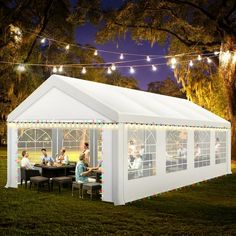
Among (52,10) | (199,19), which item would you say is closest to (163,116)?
(199,19)

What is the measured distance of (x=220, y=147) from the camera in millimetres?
15805

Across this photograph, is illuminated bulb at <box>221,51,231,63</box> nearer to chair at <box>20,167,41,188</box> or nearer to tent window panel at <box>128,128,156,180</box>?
tent window panel at <box>128,128,156,180</box>

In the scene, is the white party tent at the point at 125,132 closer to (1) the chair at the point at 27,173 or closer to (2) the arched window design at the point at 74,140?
(1) the chair at the point at 27,173

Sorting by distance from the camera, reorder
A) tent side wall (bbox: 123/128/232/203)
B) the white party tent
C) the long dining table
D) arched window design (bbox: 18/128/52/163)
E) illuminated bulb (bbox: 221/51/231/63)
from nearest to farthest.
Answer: the white party tent, tent side wall (bbox: 123/128/232/203), the long dining table, arched window design (bbox: 18/128/52/163), illuminated bulb (bbox: 221/51/231/63)

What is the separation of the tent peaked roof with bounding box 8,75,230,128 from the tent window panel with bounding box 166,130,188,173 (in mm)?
354

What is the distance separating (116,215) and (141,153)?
2454mm

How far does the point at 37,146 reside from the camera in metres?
14.0

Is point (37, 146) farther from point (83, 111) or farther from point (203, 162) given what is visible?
point (203, 162)

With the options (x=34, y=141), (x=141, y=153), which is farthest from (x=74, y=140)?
(x=141, y=153)

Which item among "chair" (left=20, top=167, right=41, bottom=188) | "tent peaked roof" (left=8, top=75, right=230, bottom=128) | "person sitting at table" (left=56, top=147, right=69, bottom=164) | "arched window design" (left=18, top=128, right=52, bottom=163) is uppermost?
"tent peaked roof" (left=8, top=75, right=230, bottom=128)

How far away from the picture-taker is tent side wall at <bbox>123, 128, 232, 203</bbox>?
32.7 ft

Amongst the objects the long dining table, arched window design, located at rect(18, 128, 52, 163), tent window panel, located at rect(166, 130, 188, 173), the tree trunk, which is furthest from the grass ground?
the tree trunk

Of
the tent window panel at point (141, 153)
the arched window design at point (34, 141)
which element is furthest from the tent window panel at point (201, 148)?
the arched window design at point (34, 141)

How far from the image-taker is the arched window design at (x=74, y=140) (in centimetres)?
1611
